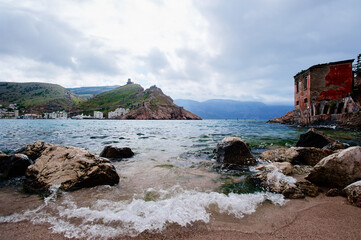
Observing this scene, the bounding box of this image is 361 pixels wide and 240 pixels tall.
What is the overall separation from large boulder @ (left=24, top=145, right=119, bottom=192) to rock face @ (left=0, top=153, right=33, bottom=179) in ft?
4.42

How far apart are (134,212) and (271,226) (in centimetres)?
279

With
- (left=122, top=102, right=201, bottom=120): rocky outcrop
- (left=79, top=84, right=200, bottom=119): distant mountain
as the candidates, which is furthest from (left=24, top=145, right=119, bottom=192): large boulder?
(left=79, top=84, right=200, bottom=119): distant mountain

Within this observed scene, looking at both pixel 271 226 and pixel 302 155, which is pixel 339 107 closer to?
pixel 302 155

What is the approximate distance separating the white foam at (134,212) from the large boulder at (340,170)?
73.7 inches

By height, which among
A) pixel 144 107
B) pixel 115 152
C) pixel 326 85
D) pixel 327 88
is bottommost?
pixel 115 152

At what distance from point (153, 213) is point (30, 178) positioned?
4846 millimetres

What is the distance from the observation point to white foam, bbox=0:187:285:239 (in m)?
3.02

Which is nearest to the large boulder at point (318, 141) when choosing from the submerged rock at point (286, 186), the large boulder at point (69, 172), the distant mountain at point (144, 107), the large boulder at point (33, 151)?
the submerged rock at point (286, 186)

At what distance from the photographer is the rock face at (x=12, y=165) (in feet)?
20.5

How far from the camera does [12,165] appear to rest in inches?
252

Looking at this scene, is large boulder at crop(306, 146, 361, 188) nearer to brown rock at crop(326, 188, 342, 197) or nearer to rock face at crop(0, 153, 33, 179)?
brown rock at crop(326, 188, 342, 197)

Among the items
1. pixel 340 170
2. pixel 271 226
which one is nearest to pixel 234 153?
pixel 340 170

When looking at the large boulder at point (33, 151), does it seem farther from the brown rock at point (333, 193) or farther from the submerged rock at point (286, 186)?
the brown rock at point (333, 193)


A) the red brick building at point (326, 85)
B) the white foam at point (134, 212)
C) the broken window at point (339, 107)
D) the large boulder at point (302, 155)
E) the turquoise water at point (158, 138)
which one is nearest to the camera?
the white foam at point (134, 212)
